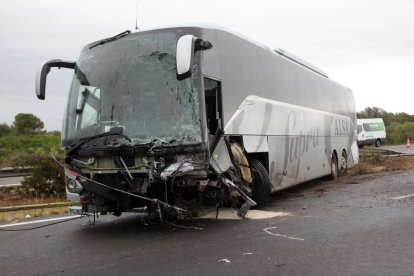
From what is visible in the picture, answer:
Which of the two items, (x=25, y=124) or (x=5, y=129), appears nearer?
(x=5, y=129)

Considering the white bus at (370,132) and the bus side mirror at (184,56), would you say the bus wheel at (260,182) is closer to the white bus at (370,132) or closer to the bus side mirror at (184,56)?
the bus side mirror at (184,56)

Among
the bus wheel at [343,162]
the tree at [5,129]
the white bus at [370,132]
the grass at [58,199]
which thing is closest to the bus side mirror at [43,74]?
the grass at [58,199]

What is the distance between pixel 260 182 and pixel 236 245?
130 inches

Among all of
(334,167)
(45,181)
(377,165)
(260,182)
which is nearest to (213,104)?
(260,182)

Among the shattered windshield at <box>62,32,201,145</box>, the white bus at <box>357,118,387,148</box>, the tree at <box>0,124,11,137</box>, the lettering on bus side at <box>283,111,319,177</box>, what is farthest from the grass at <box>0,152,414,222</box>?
the tree at <box>0,124,11,137</box>

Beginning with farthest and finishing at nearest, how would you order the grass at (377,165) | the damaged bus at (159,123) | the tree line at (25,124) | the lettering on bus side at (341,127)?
the tree line at (25,124), the grass at (377,165), the lettering on bus side at (341,127), the damaged bus at (159,123)

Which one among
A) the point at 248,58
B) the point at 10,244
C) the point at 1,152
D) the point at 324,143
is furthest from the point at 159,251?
the point at 1,152

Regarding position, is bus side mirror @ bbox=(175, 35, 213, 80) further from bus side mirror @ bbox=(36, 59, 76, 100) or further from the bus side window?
bus side mirror @ bbox=(36, 59, 76, 100)

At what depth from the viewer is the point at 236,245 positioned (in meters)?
6.45

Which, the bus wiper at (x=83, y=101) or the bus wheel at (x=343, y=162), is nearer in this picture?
the bus wiper at (x=83, y=101)

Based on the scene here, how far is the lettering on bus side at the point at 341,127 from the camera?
1738 centimetres

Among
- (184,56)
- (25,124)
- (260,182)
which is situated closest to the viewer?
(184,56)

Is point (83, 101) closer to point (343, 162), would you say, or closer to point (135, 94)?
point (135, 94)

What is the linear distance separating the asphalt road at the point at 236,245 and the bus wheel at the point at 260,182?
347 mm
